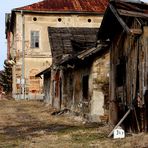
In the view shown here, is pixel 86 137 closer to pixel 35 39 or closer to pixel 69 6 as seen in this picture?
pixel 35 39

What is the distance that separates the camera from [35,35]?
4100cm

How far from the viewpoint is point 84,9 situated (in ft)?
137

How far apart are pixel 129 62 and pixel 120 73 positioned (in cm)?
175

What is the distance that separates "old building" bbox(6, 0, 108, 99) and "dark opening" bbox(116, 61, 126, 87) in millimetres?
25250

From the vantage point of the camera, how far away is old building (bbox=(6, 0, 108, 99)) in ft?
133

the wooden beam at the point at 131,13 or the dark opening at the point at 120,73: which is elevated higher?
the wooden beam at the point at 131,13

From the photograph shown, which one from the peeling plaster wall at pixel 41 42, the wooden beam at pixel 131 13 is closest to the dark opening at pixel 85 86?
the wooden beam at pixel 131 13

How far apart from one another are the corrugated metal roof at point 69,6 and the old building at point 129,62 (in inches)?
1018

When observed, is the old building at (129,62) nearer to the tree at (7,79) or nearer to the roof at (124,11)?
the roof at (124,11)

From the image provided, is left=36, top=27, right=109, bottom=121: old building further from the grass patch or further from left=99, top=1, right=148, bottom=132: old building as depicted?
Answer: the grass patch

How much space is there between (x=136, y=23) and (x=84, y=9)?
1162 inches

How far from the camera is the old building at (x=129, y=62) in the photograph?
38.9 ft

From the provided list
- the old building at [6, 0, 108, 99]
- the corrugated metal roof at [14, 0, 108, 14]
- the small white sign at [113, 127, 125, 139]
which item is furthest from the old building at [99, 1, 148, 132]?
the corrugated metal roof at [14, 0, 108, 14]

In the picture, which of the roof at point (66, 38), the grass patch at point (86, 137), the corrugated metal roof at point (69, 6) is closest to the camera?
the grass patch at point (86, 137)
